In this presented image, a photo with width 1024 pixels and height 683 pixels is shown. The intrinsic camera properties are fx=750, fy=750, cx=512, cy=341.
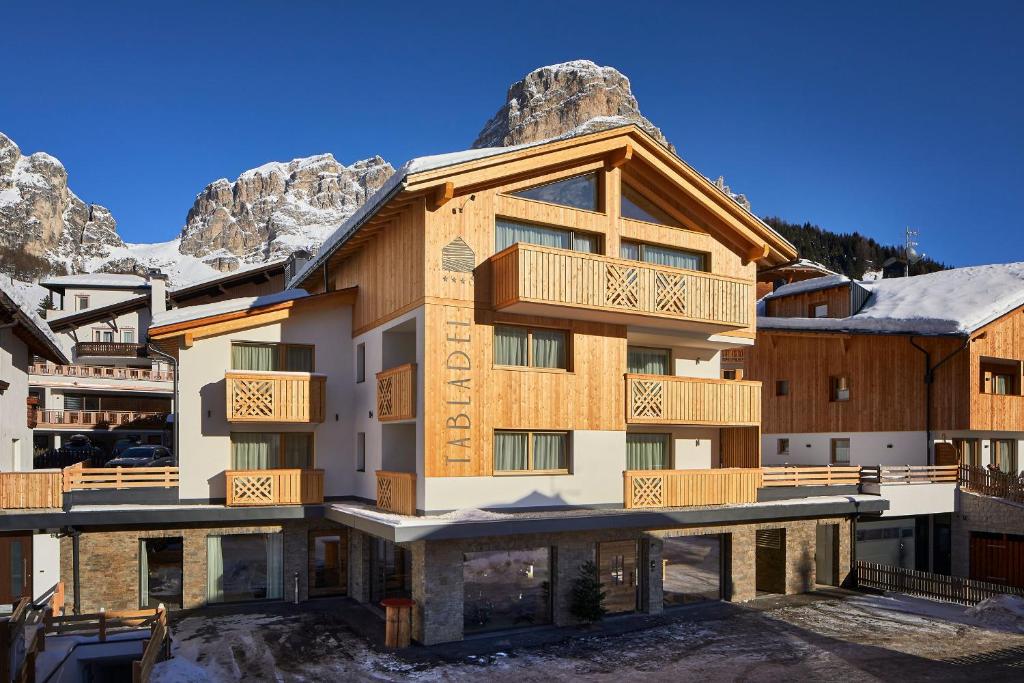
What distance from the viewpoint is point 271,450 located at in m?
22.1

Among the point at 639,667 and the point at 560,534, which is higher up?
the point at 560,534

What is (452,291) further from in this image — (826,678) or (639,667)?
(826,678)

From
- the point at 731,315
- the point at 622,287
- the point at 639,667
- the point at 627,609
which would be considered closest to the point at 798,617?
the point at 627,609

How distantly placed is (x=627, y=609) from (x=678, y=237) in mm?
10756

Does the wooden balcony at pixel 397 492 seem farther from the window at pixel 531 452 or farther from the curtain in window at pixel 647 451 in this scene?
the curtain in window at pixel 647 451

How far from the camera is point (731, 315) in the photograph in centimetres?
2155

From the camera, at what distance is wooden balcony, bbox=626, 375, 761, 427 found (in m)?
20.6

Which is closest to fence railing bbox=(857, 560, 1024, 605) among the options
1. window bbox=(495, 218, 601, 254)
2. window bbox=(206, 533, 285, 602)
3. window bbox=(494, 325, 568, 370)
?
window bbox=(494, 325, 568, 370)

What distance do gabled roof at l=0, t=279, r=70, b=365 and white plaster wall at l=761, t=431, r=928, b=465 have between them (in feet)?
92.9

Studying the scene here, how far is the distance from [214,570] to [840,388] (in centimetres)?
2483

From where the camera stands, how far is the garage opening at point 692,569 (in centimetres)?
2155

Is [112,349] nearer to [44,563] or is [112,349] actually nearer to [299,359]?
[299,359]

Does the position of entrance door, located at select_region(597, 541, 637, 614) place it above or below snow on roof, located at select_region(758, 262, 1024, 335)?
below

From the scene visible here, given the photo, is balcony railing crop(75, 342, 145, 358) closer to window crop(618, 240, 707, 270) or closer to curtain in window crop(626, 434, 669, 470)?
curtain in window crop(626, 434, 669, 470)
